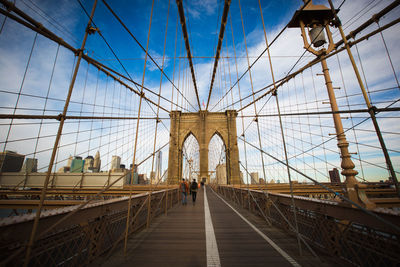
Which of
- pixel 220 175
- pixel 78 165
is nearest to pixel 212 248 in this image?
pixel 220 175

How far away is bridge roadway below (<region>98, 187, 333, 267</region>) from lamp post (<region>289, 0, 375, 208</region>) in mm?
1395

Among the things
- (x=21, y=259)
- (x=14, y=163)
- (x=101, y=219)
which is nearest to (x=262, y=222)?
→ (x=101, y=219)

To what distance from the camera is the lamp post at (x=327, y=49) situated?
288 centimetres

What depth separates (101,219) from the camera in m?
2.17

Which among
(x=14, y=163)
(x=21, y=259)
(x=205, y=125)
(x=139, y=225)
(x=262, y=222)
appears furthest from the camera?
(x=205, y=125)

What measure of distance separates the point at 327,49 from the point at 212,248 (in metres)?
5.52

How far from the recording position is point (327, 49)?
4.06 meters

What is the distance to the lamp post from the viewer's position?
9.44 feet

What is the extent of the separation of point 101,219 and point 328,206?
129 inches

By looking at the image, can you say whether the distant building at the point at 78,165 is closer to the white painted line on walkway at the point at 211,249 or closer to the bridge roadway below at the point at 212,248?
the bridge roadway below at the point at 212,248

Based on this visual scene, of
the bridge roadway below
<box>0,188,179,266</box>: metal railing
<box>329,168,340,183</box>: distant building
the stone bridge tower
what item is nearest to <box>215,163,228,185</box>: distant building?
the stone bridge tower

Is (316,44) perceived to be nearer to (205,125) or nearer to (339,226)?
(339,226)

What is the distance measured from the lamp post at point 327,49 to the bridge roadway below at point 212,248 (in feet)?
4.58

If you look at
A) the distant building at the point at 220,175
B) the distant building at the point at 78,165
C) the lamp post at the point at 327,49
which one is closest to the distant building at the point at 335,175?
the distant building at the point at 220,175
